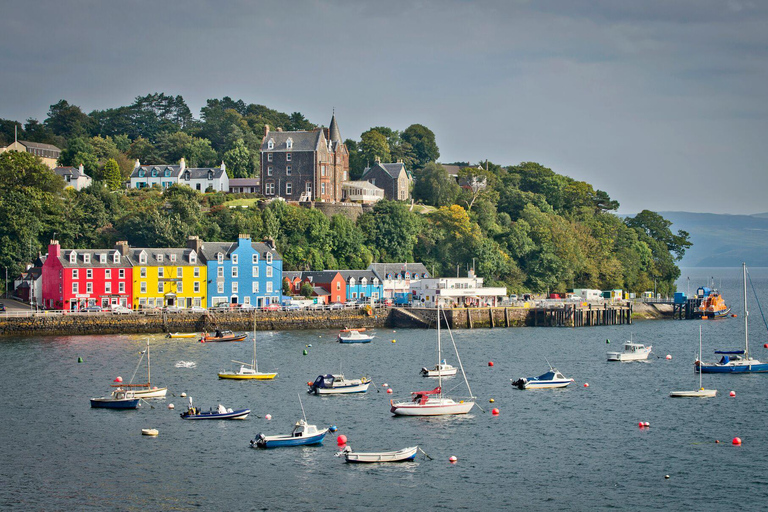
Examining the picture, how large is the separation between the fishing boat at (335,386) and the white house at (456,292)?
1715 inches

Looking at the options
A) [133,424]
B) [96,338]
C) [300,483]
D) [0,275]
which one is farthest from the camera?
[0,275]

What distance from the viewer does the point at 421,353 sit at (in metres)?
75.2

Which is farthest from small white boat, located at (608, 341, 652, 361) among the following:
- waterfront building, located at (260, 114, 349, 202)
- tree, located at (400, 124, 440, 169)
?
tree, located at (400, 124, 440, 169)

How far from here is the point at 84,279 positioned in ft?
295

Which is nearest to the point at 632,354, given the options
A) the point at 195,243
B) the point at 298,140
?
the point at 195,243

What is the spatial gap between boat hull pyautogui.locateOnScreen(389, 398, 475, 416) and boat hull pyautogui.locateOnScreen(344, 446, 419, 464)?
9426mm

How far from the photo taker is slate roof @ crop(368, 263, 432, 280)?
107 m

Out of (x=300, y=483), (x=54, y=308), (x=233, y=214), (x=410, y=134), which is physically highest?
(x=410, y=134)

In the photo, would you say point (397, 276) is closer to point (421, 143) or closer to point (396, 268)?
point (396, 268)

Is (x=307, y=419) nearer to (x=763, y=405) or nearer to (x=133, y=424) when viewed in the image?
(x=133, y=424)

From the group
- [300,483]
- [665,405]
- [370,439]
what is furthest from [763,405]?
[300,483]

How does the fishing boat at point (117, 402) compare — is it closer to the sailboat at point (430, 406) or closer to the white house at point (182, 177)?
the sailboat at point (430, 406)

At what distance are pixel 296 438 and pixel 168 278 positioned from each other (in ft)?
175

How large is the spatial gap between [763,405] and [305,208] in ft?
225
